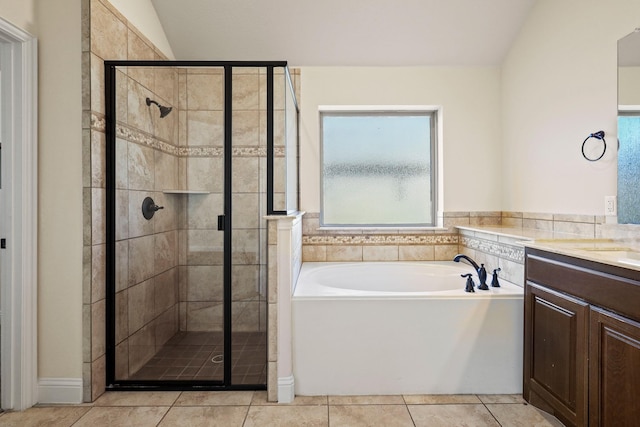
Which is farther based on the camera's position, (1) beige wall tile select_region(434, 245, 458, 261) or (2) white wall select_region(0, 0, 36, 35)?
(1) beige wall tile select_region(434, 245, 458, 261)

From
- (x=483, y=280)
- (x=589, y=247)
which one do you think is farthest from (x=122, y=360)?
(x=589, y=247)

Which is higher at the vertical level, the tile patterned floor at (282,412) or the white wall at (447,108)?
the white wall at (447,108)

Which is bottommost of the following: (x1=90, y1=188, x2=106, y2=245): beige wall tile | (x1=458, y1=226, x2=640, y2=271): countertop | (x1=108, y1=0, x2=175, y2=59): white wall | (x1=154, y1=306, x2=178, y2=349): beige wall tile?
(x1=154, y1=306, x2=178, y2=349): beige wall tile

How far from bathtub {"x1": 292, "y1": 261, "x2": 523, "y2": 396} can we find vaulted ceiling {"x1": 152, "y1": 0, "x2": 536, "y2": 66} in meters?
2.06

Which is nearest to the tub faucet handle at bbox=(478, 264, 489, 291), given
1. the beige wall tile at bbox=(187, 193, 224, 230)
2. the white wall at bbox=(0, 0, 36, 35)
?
the beige wall tile at bbox=(187, 193, 224, 230)

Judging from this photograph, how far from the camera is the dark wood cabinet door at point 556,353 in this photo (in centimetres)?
160

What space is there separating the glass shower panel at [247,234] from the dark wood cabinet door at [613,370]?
1577mm

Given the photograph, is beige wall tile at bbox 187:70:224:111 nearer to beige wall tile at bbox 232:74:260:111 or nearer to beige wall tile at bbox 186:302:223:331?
beige wall tile at bbox 232:74:260:111

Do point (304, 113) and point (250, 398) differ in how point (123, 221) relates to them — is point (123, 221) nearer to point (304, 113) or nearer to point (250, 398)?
point (250, 398)

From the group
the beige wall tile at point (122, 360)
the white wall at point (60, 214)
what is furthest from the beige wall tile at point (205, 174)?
the beige wall tile at point (122, 360)

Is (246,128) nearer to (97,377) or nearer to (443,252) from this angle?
(97,377)

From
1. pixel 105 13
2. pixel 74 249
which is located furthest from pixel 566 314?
pixel 105 13

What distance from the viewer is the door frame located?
194cm

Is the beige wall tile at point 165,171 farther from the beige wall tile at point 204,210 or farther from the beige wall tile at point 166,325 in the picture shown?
the beige wall tile at point 166,325
